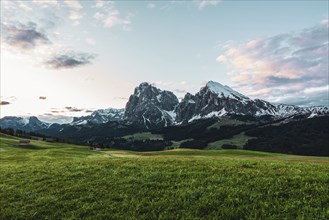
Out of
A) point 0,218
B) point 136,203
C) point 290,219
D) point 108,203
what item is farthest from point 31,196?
point 290,219

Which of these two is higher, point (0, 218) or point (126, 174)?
point (126, 174)

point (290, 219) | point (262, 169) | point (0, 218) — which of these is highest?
point (262, 169)

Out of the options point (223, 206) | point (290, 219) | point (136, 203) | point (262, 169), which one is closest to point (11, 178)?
point (136, 203)

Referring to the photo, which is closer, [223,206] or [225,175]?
[223,206]

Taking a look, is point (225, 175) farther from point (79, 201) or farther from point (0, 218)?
point (0, 218)

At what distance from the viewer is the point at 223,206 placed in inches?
721

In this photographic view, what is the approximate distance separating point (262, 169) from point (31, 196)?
19.6 m

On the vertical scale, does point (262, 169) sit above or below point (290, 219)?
above

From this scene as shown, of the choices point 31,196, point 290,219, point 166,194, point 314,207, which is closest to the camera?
point 290,219

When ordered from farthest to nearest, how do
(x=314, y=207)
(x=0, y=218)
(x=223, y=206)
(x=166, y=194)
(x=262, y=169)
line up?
(x=262, y=169)
(x=166, y=194)
(x=0, y=218)
(x=223, y=206)
(x=314, y=207)

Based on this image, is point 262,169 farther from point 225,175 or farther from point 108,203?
point 108,203

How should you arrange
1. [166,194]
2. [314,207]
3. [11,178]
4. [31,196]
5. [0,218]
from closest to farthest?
[314,207], [0,218], [166,194], [31,196], [11,178]

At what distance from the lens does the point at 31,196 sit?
77.2 ft

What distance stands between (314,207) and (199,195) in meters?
7.01
